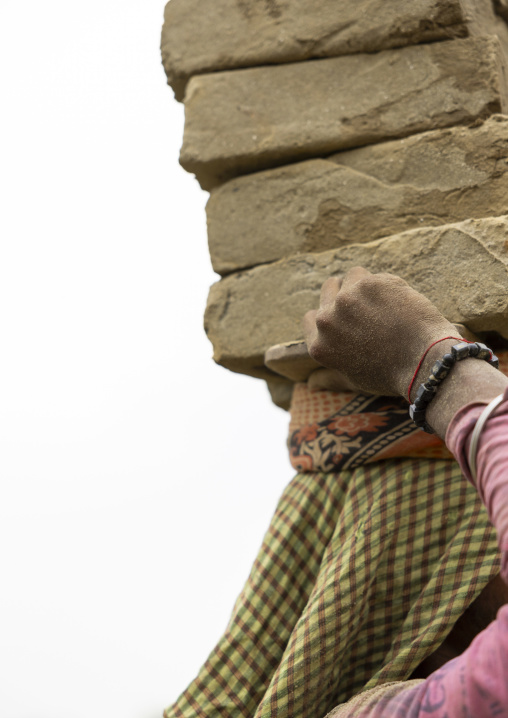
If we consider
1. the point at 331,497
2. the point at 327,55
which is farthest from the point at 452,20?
the point at 331,497

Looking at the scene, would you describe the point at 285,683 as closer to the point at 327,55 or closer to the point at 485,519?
the point at 485,519

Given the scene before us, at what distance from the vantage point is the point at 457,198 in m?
2.01

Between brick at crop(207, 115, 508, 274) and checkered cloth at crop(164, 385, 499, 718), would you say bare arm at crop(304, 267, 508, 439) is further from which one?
brick at crop(207, 115, 508, 274)

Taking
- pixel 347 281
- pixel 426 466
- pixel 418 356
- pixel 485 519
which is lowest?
pixel 485 519

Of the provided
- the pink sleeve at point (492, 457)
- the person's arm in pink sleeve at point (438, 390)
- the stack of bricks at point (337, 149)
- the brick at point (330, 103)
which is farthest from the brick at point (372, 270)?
the pink sleeve at point (492, 457)

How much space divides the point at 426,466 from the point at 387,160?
88cm

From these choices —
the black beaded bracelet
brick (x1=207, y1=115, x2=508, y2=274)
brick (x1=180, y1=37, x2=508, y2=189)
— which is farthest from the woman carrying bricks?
brick (x1=180, y1=37, x2=508, y2=189)

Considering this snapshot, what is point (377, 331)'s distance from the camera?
1.60m

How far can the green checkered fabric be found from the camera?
166 cm

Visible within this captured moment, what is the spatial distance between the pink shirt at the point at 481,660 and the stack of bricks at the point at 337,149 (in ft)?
2.24

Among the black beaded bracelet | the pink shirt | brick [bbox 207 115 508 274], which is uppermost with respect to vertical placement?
brick [bbox 207 115 508 274]

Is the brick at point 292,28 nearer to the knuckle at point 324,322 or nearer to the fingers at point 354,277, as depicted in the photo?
the fingers at point 354,277

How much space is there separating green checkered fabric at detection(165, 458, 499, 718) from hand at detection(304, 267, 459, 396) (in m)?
0.35

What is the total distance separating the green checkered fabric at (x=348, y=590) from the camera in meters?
1.66
